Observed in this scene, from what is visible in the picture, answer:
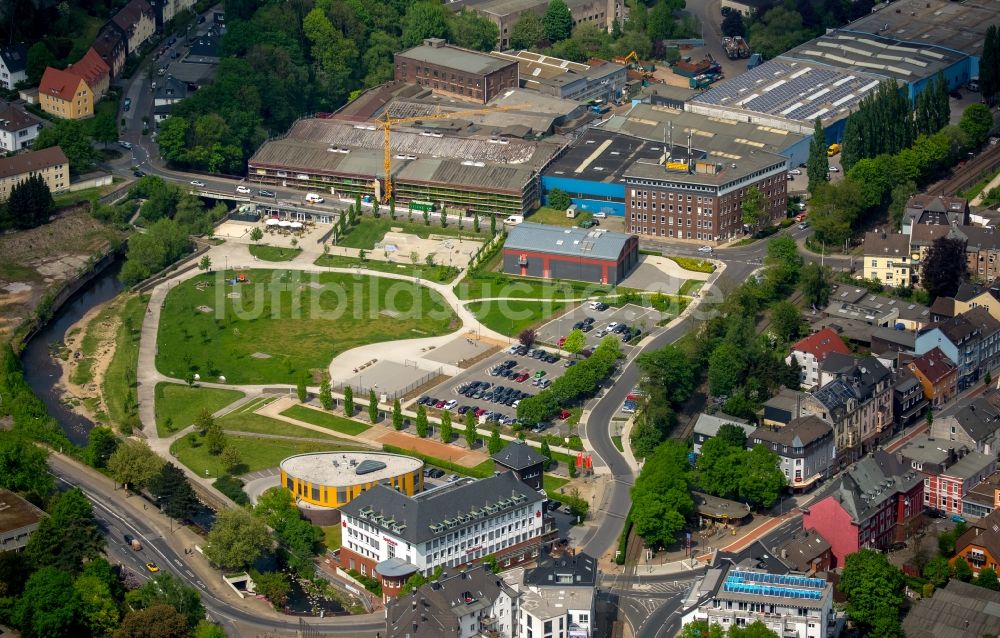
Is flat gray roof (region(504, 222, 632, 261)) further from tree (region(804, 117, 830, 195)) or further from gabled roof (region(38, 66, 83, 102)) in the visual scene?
gabled roof (region(38, 66, 83, 102))

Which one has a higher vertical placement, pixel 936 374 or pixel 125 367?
pixel 125 367

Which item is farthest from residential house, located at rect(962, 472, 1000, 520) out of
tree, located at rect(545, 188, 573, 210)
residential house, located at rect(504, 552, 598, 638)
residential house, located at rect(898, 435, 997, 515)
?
tree, located at rect(545, 188, 573, 210)

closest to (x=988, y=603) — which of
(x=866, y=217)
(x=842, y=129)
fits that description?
(x=866, y=217)

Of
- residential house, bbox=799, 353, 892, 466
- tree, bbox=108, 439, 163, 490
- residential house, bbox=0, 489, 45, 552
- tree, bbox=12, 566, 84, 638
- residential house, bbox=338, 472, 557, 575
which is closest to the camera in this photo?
tree, bbox=12, 566, 84, 638

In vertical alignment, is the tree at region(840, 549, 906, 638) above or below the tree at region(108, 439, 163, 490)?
below

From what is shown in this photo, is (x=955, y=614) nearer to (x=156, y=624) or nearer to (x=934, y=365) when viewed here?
(x=934, y=365)

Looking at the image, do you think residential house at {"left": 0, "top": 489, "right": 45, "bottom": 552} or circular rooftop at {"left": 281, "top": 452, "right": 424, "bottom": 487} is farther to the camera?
circular rooftop at {"left": 281, "top": 452, "right": 424, "bottom": 487}

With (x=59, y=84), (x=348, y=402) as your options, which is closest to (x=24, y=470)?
(x=348, y=402)
